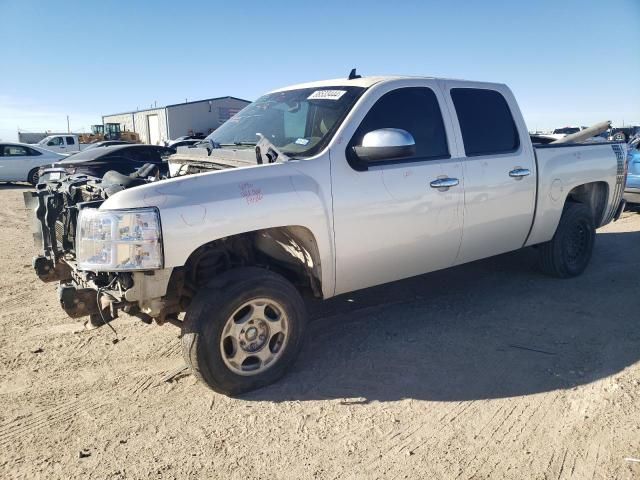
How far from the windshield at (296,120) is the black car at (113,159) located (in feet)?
8.69

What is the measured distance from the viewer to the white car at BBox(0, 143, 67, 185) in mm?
19219

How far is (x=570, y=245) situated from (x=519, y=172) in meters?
1.60

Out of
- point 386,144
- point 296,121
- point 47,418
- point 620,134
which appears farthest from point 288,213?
point 620,134

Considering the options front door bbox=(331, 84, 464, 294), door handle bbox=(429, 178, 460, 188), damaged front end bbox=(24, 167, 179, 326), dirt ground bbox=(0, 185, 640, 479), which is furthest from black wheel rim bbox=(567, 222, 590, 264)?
damaged front end bbox=(24, 167, 179, 326)

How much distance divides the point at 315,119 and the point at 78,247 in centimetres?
197

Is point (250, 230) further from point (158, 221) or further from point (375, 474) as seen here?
point (375, 474)

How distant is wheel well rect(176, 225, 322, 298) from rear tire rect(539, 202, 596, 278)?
10.5 feet

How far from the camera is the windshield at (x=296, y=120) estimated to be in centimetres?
384

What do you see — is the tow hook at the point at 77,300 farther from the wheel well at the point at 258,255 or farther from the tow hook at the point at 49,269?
the tow hook at the point at 49,269

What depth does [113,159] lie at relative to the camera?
9.39 meters

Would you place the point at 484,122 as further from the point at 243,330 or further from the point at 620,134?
the point at 620,134

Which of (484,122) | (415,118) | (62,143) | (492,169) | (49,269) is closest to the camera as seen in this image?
(49,269)

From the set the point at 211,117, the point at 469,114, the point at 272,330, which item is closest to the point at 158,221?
the point at 272,330

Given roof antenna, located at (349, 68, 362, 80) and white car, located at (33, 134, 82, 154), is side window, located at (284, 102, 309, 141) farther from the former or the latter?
white car, located at (33, 134, 82, 154)
